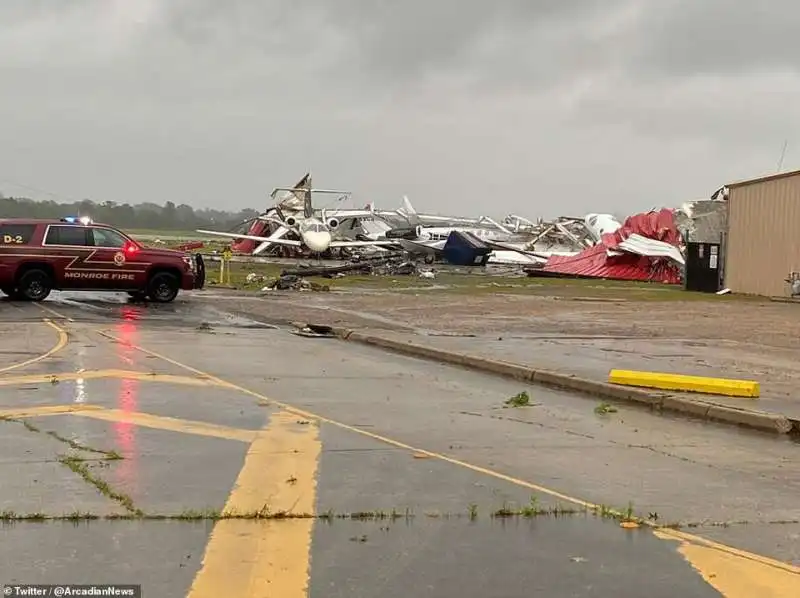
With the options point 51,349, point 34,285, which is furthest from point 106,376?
point 34,285

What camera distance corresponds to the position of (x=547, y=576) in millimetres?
5000

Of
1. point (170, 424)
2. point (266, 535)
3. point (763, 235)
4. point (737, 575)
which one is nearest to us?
point (737, 575)

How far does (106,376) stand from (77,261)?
12800 millimetres

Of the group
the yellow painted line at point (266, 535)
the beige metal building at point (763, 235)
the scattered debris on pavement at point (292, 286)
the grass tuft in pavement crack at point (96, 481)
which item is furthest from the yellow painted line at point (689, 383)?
the beige metal building at point (763, 235)

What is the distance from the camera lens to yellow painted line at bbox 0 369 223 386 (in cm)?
1130

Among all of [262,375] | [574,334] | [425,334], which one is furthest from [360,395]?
[574,334]

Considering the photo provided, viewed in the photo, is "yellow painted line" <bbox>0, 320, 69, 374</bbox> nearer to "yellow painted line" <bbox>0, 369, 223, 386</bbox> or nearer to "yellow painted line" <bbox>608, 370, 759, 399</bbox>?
"yellow painted line" <bbox>0, 369, 223, 386</bbox>

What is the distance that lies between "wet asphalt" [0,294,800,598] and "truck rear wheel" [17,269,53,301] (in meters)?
12.1

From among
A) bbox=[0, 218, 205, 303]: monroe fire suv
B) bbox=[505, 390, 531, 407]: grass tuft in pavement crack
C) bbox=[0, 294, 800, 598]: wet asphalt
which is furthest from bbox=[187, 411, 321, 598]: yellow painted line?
bbox=[0, 218, 205, 303]: monroe fire suv

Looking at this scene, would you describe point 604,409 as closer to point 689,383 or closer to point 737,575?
point 689,383

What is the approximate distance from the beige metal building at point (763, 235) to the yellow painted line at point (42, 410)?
1123 inches

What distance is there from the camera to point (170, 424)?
8.83 m

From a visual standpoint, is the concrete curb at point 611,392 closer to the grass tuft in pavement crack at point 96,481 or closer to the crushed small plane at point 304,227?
the grass tuft in pavement crack at point 96,481

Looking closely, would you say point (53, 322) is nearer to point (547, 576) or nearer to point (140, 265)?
point (140, 265)
